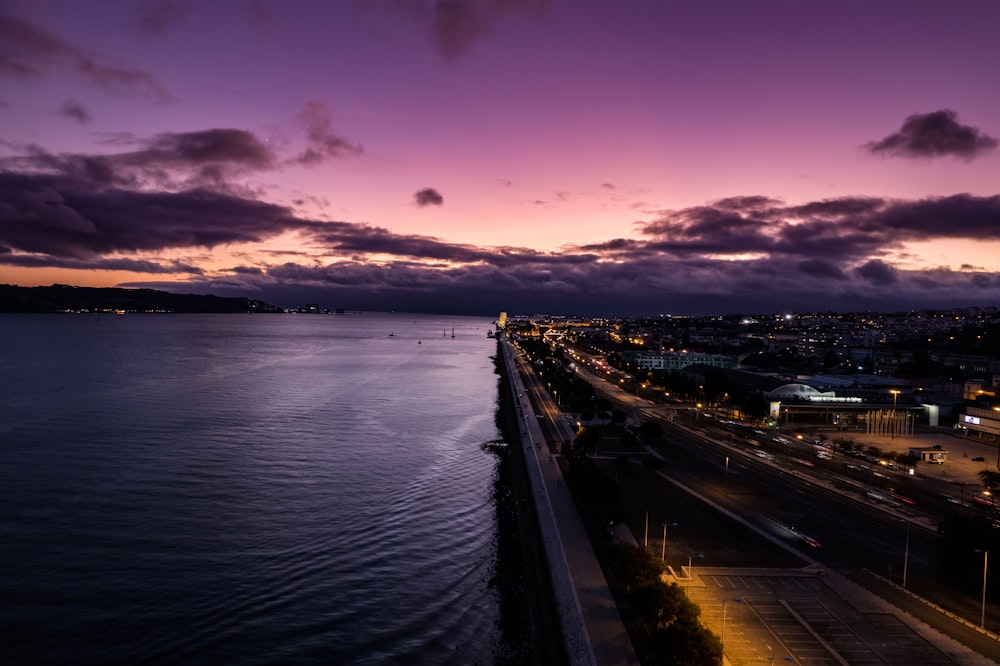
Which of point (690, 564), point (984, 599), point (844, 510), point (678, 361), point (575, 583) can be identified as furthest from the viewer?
point (678, 361)

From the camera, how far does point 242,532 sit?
25375mm

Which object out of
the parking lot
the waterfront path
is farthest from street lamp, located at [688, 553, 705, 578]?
the waterfront path

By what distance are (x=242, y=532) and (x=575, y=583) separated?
45.7ft

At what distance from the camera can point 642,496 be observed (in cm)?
2973

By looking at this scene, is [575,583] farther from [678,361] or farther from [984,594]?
[678,361]

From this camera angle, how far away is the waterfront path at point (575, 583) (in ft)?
52.1

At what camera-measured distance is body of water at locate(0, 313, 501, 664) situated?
18.0m

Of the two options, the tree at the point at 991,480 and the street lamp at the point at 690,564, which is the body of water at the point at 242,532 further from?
the tree at the point at 991,480

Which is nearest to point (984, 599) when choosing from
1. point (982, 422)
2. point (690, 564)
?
point (690, 564)

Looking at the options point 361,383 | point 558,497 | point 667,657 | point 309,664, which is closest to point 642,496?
point 558,497

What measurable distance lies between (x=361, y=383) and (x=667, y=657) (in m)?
63.5

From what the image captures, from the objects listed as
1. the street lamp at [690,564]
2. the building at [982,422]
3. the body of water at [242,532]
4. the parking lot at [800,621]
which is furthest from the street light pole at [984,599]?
the building at [982,422]

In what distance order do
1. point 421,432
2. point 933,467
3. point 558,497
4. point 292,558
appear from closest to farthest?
point 292,558, point 558,497, point 933,467, point 421,432

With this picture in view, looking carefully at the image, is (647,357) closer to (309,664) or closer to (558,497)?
(558,497)
